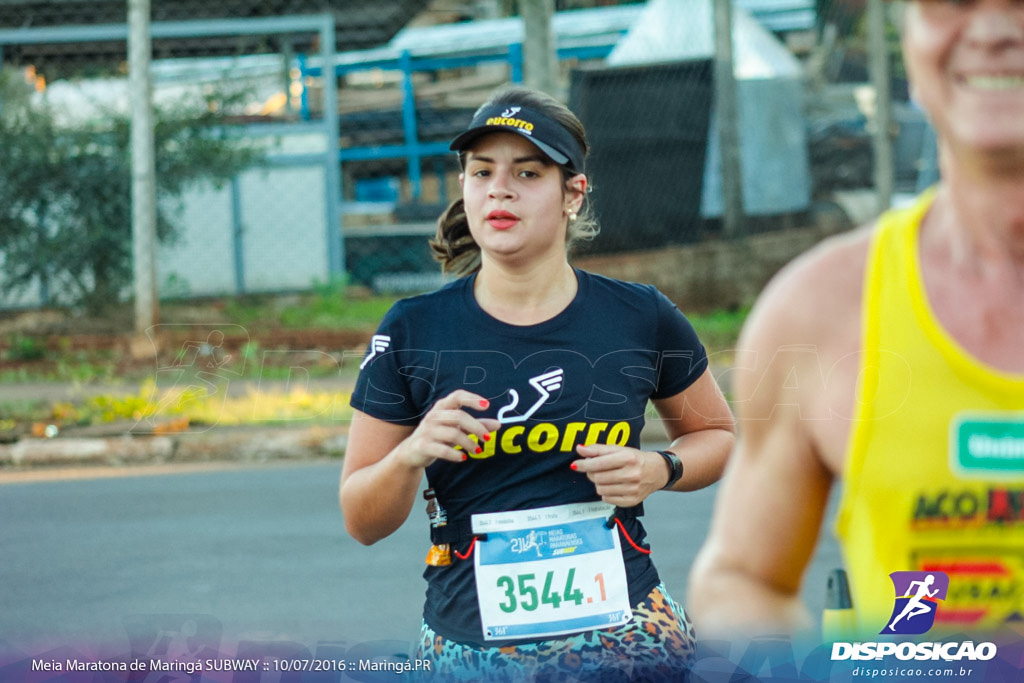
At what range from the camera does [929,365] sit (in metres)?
1.44

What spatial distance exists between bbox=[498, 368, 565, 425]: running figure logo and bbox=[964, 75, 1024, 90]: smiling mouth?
175cm

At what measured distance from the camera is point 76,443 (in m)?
10.0

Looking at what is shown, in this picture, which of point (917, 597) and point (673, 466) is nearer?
point (917, 597)

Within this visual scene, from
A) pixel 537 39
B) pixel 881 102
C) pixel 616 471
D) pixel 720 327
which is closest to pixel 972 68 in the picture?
pixel 616 471

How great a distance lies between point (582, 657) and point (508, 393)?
0.60 meters

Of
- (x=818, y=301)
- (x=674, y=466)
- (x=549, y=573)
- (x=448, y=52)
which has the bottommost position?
(x=549, y=573)

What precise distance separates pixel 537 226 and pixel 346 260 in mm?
15212

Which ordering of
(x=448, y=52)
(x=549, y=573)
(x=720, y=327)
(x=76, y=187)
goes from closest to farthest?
(x=549, y=573)
(x=720, y=327)
(x=76, y=187)
(x=448, y=52)

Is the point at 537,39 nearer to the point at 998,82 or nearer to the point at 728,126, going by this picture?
the point at 728,126

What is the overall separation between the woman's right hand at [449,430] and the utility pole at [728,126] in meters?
11.9

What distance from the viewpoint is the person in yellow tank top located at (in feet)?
4.64

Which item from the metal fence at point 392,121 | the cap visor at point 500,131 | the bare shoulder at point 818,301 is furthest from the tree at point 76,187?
the bare shoulder at point 818,301

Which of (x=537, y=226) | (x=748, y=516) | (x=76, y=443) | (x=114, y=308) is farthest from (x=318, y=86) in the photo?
(x=748, y=516)

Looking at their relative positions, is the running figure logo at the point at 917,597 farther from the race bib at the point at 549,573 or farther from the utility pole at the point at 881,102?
the utility pole at the point at 881,102
